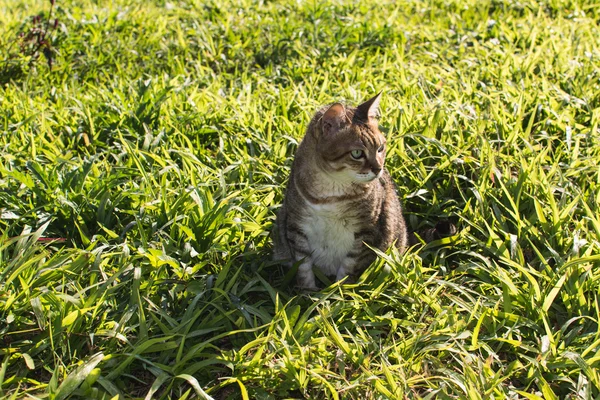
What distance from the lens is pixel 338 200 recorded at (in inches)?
120

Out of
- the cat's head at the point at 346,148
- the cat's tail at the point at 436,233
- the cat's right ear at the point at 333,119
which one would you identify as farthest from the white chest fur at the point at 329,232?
the cat's tail at the point at 436,233

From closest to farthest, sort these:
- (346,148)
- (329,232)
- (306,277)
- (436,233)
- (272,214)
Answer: (346,148) < (329,232) < (306,277) < (436,233) < (272,214)

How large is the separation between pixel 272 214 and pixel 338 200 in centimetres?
74

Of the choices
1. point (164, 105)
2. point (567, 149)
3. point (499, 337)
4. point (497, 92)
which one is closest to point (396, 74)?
point (497, 92)

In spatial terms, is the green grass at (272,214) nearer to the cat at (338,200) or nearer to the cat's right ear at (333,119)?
the cat at (338,200)

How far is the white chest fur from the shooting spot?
3045 millimetres

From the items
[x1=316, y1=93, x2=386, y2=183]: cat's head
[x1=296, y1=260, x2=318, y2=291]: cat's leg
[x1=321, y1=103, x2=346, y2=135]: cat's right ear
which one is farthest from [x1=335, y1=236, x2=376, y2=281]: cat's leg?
[x1=321, y1=103, x2=346, y2=135]: cat's right ear

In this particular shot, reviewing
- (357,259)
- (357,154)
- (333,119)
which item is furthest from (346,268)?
(333,119)

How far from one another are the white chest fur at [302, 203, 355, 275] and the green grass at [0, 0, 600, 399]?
197 millimetres

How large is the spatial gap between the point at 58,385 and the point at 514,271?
218 cm

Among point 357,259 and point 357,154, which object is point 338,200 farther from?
point 357,259

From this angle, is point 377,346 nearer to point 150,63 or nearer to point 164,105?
point 164,105

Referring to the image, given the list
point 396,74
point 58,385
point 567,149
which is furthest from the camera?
point 396,74

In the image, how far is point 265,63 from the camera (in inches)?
208
